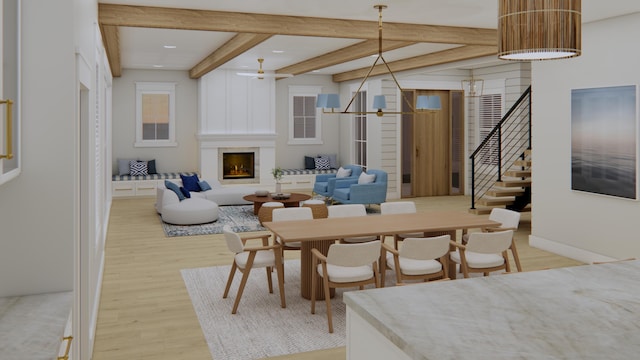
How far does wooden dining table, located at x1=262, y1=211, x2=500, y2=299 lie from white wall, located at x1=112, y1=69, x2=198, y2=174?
8.22 m

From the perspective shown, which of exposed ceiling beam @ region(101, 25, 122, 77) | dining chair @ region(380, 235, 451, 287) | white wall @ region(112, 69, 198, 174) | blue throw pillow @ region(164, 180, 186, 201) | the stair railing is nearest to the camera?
dining chair @ region(380, 235, 451, 287)

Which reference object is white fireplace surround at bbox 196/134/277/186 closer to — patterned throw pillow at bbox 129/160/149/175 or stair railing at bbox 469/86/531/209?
patterned throw pillow at bbox 129/160/149/175

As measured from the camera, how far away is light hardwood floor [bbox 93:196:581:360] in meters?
3.95

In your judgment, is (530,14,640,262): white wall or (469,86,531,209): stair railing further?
(469,86,531,209): stair railing

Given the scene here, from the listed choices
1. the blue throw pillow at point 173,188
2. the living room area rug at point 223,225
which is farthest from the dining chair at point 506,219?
the blue throw pillow at point 173,188

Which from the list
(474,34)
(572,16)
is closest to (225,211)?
(474,34)

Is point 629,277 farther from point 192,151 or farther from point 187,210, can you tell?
point 192,151

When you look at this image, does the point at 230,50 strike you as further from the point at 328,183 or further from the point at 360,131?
the point at 360,131

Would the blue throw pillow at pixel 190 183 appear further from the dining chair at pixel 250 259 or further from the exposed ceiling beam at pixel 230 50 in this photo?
the dining chair at pixel 250 259

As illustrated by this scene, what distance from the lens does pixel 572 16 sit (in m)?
2.18

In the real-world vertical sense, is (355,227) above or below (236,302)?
above

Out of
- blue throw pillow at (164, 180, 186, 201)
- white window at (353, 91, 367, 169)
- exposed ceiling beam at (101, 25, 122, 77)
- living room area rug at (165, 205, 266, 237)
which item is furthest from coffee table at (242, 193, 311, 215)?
white window at (353, 91, 367, 169)

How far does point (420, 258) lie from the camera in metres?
4.52

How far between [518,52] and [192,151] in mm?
11470
